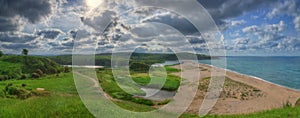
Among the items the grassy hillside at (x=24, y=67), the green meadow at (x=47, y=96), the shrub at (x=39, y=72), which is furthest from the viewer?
the shrub at (x=39, y=72)

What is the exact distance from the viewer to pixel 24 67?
7675 centimetres

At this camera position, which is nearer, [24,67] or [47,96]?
[47,96]

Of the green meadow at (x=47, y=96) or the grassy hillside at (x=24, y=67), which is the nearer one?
the green meadow at (x=47, y=96)

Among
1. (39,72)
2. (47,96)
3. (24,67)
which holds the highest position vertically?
(47,96)

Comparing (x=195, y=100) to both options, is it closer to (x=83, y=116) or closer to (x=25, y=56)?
(x=83, y=116)

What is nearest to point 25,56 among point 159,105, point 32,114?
point 159,105

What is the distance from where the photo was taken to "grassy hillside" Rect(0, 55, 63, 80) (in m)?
67.2

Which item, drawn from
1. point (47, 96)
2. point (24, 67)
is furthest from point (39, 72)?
point (47, 96)

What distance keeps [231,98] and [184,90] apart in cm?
1023

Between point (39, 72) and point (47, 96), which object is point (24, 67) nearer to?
point (39, 72)

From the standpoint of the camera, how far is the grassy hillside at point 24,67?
67.2 m

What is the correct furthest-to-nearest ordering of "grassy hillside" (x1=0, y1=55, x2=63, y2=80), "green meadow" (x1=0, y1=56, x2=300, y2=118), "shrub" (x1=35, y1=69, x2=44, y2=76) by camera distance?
"shrub" (x1=35, y1=69, x2=44, y2=76), "grassy hillside" (x1=0, y1=55, x2=63, y2=80), "green meadow" (x1=0, y1=56, x2=300, y2=118)

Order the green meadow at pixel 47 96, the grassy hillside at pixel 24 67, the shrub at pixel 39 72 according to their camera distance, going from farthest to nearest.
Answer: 1. the shrub at pixel 39 72
2. the grassy hillside at pixel 24 67
3. the green meadow at pixel 47 96

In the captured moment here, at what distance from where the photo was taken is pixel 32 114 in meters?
15.3
